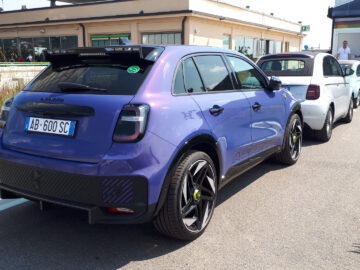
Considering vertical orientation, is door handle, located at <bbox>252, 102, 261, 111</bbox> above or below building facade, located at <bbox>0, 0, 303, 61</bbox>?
below

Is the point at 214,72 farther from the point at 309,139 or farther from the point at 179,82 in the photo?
the point at 309,139

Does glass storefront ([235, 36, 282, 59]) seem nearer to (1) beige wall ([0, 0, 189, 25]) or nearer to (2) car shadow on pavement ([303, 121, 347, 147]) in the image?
(1) beige wall ([0, 0, 189, 25])

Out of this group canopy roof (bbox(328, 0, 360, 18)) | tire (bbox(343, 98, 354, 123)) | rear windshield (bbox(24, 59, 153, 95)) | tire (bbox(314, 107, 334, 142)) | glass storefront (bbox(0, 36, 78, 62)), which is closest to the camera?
rear windshield (bbox(24, 59, 153, 95))

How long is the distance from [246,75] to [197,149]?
1481 millimetres

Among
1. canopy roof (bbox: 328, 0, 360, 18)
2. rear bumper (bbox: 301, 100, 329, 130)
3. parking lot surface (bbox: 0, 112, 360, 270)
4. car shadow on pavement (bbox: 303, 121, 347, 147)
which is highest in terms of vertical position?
canopy roof (bbox: 328, 0, 360, 18)

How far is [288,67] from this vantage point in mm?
7387

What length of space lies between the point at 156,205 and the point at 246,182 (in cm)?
235

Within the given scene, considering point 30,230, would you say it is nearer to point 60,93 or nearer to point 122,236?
point 122,236

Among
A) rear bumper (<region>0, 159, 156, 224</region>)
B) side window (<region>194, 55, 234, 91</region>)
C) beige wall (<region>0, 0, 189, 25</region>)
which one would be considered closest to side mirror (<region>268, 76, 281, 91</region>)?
side window (<region>194, 55, 234, 91</region>)

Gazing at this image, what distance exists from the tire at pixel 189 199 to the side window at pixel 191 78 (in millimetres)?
587

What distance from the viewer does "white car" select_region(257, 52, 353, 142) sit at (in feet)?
22.8

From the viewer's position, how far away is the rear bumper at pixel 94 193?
2.75 metres

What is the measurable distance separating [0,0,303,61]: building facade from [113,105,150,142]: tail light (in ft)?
72.6

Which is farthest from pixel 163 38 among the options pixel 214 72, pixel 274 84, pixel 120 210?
pixel 120 210
